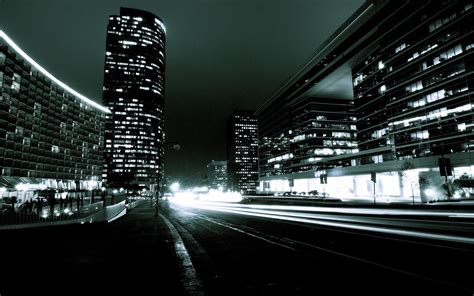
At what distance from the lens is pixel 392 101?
2739 inches


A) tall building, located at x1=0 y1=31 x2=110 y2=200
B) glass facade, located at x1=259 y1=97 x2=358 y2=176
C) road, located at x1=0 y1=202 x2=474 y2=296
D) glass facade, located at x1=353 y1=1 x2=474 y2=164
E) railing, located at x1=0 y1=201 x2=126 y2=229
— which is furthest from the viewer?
glass facade, located at x1=259 y1=97 x2=358 y2=176

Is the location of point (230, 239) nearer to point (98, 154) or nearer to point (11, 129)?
point (11, 129)

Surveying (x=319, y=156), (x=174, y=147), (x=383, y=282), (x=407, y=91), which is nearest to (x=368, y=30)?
(x=407, y=91)

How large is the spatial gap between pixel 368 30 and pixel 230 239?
272 feet

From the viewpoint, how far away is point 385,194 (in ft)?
202

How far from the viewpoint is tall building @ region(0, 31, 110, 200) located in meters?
74.6

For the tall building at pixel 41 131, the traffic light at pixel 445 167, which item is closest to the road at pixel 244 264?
the traffic light at pixel 445 167

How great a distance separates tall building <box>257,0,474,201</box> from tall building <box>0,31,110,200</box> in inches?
2481

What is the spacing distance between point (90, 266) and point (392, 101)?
74.9m

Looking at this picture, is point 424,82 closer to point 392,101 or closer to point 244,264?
point 392,101

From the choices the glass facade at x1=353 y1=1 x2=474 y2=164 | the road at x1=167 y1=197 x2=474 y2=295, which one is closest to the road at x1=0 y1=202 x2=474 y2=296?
the road at x1=167 y1=197 x2=474 y2=295

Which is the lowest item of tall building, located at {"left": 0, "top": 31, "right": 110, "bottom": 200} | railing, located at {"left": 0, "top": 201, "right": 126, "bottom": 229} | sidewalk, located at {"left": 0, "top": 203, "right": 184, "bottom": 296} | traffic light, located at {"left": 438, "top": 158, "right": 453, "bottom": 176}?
sidewalk, located at {"left": 0, "top": 203, "right": 184, "bottom": 296}

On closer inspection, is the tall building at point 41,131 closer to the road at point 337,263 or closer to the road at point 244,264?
the road at point 244,264

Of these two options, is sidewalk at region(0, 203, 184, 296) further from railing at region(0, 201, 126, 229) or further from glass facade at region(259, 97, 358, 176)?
glass facade at region(259, 97, 358, 176)
